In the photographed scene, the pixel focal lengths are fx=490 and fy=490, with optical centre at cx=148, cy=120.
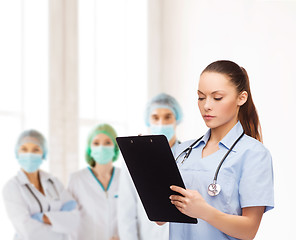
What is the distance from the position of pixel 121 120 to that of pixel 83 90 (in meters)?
0.67

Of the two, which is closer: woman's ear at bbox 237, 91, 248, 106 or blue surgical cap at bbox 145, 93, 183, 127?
woman's ear at bbox 237, 91, 248, 106

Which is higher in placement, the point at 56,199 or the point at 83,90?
the point at 83,90

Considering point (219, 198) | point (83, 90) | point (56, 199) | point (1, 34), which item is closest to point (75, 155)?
point (83, 90)

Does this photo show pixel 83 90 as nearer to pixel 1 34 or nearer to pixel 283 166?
pixel 1 34

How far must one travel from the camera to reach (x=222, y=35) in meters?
4.51

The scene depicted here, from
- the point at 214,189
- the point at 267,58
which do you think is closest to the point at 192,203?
the point at 214,189

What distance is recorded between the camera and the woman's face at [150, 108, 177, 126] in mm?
3537

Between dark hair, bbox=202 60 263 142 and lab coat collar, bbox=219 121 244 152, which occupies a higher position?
dark hair, bbox=202 60 263 142

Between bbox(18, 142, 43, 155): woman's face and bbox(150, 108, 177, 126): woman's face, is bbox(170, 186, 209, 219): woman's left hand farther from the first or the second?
bbox(18, 142, 43, 155): woman's face

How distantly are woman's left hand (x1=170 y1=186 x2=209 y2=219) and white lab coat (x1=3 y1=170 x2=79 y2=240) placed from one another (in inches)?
85.0

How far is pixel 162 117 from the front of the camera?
354 cm

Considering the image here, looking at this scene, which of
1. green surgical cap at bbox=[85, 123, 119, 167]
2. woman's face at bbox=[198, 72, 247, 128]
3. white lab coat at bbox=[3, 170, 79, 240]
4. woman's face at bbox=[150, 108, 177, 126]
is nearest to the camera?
woman's face at bbox=[198, 72, 247, 128]

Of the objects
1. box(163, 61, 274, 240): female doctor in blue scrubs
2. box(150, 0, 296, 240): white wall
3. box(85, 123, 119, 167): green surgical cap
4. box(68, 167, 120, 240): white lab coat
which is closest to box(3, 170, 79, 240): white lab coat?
box(68, 167, 120, 240): white lab coat

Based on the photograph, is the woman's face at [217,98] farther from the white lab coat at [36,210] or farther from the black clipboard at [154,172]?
the white lab coat at [36,210]
